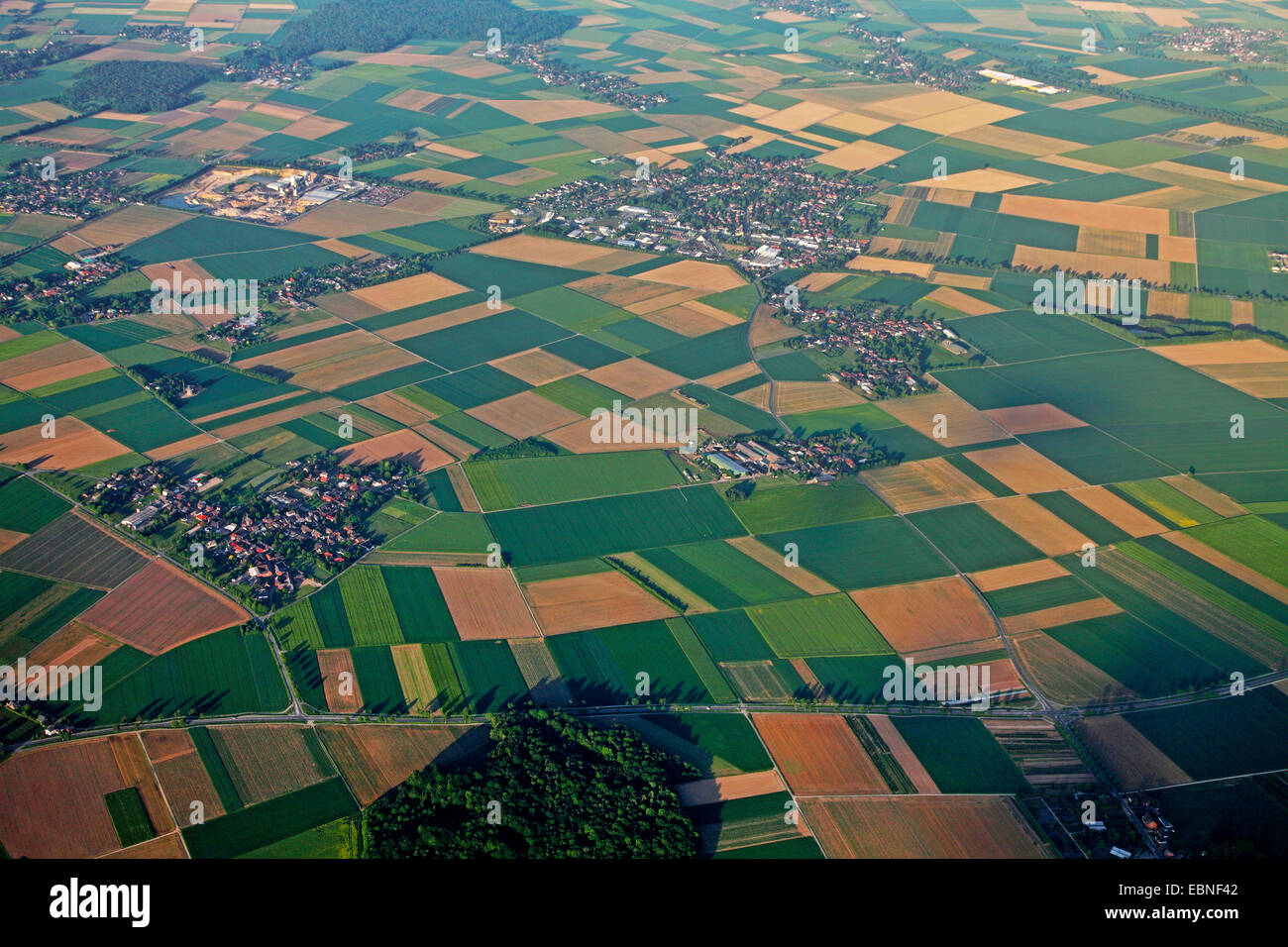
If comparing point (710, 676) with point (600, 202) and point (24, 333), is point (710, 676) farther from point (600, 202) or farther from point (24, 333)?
point (600, 202)

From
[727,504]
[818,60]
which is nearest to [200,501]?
[727,504]

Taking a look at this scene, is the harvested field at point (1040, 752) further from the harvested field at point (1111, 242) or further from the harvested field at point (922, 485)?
the harvested field at point (1111, 242)

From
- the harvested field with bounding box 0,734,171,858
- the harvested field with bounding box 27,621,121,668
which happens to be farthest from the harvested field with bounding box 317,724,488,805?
the harvested field with bounding box 27,621,121,668

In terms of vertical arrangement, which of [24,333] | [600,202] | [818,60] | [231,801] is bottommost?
[231,801]

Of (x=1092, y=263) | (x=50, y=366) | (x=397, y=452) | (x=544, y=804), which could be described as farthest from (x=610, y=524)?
(x=1092, y=263)

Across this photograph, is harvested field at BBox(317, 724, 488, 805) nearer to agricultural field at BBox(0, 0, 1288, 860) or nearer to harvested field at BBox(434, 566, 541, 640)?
agricultural field at BBox(0, 0, 1288, 860)
